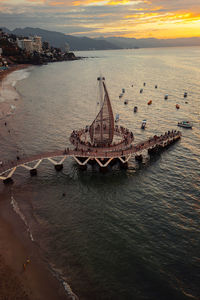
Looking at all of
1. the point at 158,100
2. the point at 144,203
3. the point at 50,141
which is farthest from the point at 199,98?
the point at 144,203

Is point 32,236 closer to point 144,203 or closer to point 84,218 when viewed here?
point 84,218

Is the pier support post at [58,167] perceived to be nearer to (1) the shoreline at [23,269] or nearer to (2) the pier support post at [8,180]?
(2) the pier support post at [8,180]

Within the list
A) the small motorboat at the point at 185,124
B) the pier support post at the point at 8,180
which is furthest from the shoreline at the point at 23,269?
the small motorboat at the point at 185,124

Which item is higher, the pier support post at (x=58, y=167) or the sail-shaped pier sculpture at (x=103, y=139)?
the sail-shaped pier sculpture at (x=103, y=139)

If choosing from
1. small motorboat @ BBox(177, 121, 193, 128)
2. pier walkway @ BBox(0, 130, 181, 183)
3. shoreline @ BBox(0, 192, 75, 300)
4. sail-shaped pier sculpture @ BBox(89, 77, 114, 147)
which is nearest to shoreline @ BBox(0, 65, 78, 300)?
shoreline @ BBox(0, 192, 75, 300)

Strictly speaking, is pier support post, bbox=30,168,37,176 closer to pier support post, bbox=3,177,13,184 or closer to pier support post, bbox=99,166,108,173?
pier support post, bbox=3,177,13,184


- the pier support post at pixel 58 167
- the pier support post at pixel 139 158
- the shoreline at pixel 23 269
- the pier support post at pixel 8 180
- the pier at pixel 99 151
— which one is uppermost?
the pier at pixel 99 151

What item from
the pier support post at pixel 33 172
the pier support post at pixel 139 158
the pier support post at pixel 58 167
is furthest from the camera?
the pier support post at pixel 139 158

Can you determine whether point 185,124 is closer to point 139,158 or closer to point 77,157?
point 139,158

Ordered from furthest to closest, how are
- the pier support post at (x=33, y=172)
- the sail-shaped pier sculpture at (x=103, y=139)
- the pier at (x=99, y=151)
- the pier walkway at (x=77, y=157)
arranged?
1. the sail-shaped pier sculpture at (x=103, y=139)
2. the pier support post at (x=33, y=172)
3. the pier at (x=99, y=151)
4. the pier walkway at (x=77, y=157)
